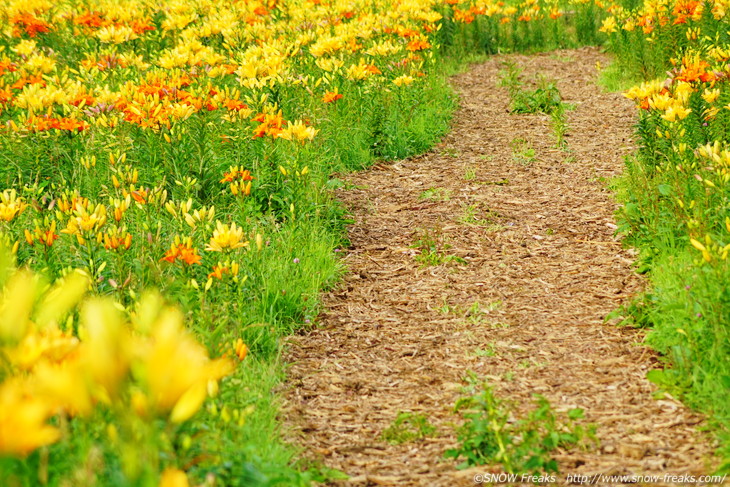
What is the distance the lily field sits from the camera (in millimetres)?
1772

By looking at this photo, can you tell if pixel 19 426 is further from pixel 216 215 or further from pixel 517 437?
pixel 216 215

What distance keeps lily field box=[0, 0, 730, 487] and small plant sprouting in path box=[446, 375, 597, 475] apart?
0.53 metres

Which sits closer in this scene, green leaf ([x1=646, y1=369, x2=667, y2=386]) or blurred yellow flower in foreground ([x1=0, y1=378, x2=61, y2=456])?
blurred yellow flower in foreground ([x1=0, y1=378, x2=61, y2=456])

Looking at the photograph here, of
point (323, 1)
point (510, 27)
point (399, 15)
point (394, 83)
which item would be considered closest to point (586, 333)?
point (394, 83)

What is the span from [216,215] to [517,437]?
275 centimetres

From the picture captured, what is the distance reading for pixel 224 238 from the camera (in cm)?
351

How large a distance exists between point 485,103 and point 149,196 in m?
5.10

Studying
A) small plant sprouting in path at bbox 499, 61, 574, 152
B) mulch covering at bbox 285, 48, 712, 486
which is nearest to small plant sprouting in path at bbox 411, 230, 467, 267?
mulch covering at bbox 285, 48, 712, 486

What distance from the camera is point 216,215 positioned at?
4.99 meters

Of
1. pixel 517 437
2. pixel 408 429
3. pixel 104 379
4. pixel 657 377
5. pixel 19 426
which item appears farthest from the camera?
pixel 657 377

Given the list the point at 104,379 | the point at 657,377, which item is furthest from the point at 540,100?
the point at 104,379

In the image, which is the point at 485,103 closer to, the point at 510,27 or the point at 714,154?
the point at 510,27

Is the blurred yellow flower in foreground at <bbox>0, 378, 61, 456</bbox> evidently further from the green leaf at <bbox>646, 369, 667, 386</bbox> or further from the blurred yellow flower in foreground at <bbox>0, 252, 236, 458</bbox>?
the green leaf at <bbox>646, 369, 667, 386</bbox>

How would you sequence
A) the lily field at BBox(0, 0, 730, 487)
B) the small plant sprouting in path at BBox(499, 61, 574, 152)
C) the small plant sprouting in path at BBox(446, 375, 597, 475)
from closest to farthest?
the lily field at BBox(0, 0, 730, 487)
the small plant sprouting in path at BBox(446, 375, 597, 475)
the small plant sprouting in path at BBox(499, 61, 574, 152)
